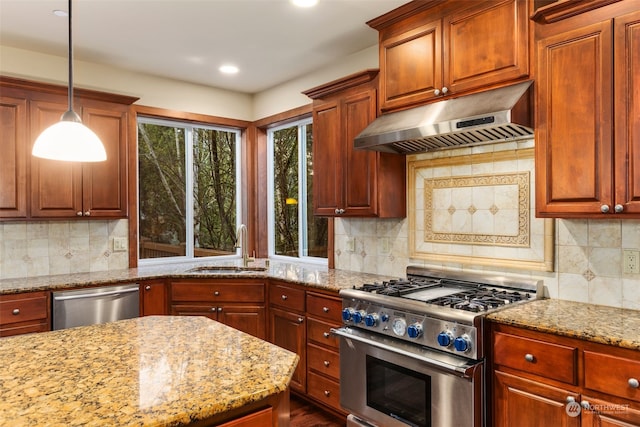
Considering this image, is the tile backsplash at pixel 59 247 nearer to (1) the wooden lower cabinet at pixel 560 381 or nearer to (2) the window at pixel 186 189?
(2) the window at pixel 186 189

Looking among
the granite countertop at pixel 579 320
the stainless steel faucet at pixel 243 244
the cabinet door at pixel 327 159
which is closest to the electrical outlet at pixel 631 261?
the granite countertop at pixel 579 320

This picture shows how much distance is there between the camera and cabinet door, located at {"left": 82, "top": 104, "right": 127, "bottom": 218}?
138 inches

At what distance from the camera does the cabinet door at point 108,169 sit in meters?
3.50

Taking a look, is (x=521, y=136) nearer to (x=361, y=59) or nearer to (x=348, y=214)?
(x=348, y=214)

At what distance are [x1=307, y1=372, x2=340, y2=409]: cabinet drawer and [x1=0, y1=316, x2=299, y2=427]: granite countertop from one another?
1.42 meters

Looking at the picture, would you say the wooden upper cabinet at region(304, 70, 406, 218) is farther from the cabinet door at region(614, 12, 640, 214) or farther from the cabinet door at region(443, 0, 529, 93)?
the cabinet door at region(614, 12, 640, 214)

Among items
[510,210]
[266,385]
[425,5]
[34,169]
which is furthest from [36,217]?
[510,210]

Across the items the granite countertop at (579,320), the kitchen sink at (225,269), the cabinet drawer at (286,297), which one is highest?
the granite countertop at (579,320)

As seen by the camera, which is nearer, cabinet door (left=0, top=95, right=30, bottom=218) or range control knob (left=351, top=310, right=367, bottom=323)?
range control knob (left=351, top=310, right=367, bottom=323)

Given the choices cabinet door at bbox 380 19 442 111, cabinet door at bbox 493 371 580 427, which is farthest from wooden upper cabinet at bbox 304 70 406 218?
cabinet door at bbox 493 371 580 427

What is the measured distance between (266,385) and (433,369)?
123 centimetres

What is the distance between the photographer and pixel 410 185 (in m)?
3.18

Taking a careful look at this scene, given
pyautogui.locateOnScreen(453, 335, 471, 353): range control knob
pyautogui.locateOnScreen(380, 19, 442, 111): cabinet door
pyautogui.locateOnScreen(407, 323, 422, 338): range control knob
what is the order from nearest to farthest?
1. pyautogui.locateOnScreen(453, 335, 471, 353): range control knob
2. pyautogui.locateOnScreen(407, 323, 422, 338): range control knob
3. pyautogui.locateOnScreen(380, 19, 442, 111): cabinet door

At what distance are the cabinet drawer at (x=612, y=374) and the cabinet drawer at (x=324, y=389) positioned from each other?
63.8 inches
